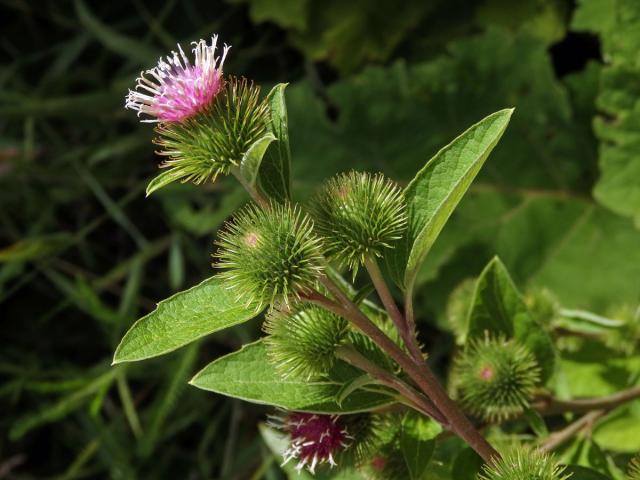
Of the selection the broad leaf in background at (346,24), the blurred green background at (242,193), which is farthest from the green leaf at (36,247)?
the broad leaf in background at (346,24)

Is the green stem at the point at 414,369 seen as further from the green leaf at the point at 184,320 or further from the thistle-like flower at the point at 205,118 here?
the thistle-like flower at the point at 205,118

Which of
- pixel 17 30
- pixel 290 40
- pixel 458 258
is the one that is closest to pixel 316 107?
pixel 290 40

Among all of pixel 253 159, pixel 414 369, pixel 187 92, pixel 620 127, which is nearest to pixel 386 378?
pixel 414 369

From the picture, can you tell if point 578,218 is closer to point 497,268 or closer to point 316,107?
point 316,107

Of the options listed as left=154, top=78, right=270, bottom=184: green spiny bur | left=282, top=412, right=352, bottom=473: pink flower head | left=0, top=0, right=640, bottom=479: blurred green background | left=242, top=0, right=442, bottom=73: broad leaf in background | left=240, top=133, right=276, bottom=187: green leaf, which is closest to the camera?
left=240, top=133, right=276, bottom=187: green leaf

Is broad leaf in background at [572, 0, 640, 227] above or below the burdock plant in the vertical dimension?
below

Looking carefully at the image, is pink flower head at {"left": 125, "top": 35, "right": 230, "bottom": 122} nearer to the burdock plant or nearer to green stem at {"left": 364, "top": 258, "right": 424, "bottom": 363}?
the burdock plant

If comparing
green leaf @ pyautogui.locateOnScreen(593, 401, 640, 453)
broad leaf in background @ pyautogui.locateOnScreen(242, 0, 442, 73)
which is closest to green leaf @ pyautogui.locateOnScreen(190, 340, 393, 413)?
green leaf @ pyautogui.locateOnScreen(593, 401, 640, 453)

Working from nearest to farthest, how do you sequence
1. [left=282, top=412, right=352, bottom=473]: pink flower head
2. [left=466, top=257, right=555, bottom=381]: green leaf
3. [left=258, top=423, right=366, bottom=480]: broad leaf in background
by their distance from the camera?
1. [left=282, top=412, right=352, bottom=473]: pink flower head
2. [left=258, top=423, right=366, bottom=480]: broad leaf in background
3. [left=466, top=257, right=555, bottom=381]: green leaf
